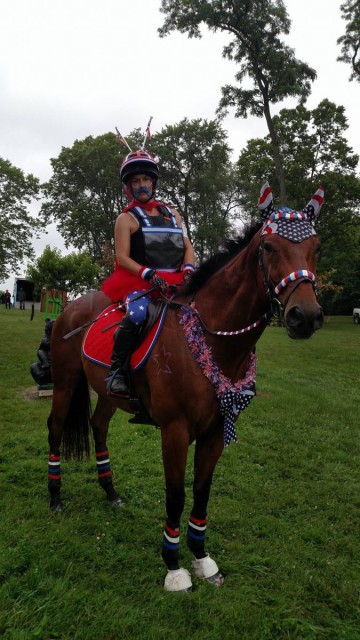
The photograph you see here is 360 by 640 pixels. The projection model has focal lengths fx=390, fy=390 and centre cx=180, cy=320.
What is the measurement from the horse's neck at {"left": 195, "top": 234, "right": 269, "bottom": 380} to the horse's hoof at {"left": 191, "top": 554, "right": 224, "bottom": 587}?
1627mm

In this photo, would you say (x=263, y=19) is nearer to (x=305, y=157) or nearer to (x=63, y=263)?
(x=305, y=157)

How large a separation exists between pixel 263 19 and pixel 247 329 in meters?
20.5

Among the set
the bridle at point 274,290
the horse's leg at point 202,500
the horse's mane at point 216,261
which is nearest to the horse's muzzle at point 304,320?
the bridle at point 274,290

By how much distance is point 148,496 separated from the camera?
15.0ft

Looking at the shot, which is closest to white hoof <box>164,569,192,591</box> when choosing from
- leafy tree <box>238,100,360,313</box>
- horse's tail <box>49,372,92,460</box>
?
horse's tail <box>49,372,92,460</box>

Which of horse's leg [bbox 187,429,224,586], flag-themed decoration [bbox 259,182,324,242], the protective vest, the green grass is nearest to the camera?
flag-themed decoration [bbox 259,182,324,242]

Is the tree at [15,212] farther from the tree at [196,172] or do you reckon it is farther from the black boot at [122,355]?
the black boot at [122,355]

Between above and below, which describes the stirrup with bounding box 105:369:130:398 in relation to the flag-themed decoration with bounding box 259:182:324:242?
below

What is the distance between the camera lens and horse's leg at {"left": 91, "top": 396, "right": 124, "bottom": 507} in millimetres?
4496

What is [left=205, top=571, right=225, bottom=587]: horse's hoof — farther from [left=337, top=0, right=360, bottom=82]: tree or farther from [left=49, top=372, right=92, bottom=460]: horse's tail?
[left=337, top=0, right=360, bottom=82]: tree

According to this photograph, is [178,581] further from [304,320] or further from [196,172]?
[196,172]

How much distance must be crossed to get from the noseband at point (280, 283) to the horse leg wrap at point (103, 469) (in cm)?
296

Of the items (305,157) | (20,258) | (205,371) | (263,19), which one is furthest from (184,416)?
(305,157)

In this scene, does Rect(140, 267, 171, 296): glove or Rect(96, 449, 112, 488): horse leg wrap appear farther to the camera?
Rect(96, 449, 112, 488): horse leg wrap
